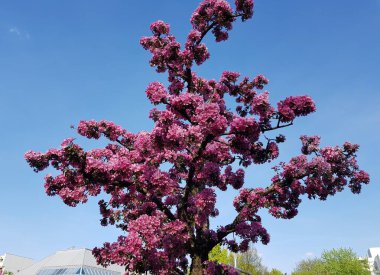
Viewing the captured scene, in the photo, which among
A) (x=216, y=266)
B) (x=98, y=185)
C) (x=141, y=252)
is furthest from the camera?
(x=216, y=266)

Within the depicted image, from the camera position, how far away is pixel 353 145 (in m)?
12.8

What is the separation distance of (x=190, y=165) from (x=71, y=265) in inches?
1742

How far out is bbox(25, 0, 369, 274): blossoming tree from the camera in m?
11.1

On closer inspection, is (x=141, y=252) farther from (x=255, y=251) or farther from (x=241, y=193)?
(x=255, y=251)

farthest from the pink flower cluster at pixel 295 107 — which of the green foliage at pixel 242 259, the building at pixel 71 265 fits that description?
the building at pixel 71 265

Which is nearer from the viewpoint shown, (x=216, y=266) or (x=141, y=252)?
(x=141, y=252)

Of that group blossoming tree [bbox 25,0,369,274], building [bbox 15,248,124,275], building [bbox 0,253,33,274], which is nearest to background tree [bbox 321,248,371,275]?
building [bbox 15,248,124,275]

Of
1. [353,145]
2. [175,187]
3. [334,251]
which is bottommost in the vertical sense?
[175,187]

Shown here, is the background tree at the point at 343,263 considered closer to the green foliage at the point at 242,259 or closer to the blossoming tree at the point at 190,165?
the green foliage at the point at 242,259

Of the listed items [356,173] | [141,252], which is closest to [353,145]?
[356,173]

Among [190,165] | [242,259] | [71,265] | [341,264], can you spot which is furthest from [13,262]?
[190,165]

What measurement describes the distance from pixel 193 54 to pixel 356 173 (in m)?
7.12

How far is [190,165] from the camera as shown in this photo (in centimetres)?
1258

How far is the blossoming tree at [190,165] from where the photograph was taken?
36.6ft
